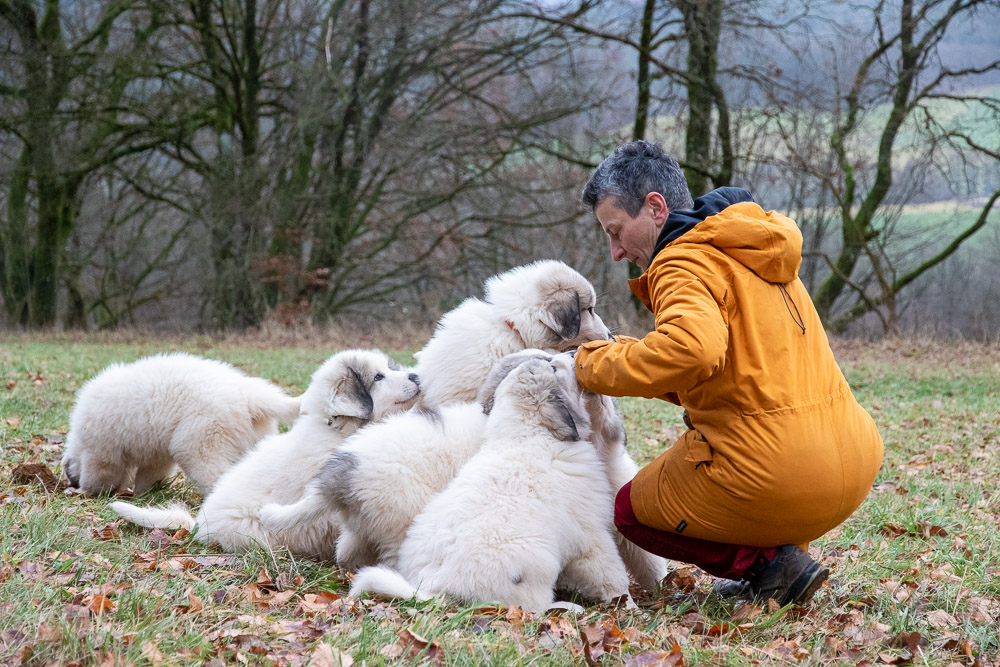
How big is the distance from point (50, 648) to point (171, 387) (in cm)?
271

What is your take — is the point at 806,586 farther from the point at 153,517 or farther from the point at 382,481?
the point at 153,517

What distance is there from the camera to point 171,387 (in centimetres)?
494

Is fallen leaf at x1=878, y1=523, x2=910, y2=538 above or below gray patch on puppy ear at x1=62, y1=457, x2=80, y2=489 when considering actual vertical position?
below

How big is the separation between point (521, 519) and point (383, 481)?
2.30 ft

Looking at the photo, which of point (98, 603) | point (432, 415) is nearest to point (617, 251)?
point (432, 415)

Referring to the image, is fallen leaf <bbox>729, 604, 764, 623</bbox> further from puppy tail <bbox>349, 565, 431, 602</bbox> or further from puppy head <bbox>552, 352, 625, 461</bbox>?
puppy tail <bbox>349, 565, 431, 602</bbox>

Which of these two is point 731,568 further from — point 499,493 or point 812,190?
point 812,190

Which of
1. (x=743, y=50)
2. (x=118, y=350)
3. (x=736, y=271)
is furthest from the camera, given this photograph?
(x=743, y=50)

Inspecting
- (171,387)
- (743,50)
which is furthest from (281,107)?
(171,387)

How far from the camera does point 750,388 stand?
311 centimetres

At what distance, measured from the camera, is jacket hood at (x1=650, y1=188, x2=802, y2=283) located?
3.17 meters

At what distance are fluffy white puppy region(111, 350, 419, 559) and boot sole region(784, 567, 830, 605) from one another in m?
2.00

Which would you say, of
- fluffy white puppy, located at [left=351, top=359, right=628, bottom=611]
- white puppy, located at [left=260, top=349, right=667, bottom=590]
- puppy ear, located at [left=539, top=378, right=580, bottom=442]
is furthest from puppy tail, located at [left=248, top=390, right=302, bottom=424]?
puppy ear, located at [left=539, top=378, right=580, bottom=442]

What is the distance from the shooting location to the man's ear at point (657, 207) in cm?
361
